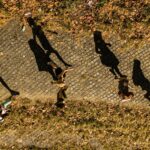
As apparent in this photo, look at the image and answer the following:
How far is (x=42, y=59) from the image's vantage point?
11.6 m

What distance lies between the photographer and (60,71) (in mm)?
11641

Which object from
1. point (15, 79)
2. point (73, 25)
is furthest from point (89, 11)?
point (15, 79)

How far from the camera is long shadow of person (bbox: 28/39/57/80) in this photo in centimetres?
1145

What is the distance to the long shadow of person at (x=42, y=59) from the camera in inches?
451

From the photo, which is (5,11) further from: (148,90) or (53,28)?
(148,90)

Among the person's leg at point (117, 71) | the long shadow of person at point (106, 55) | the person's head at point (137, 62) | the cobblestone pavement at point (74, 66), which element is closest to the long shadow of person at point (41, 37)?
the cobblestone pavement at point (74, 66)

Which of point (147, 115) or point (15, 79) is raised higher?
point (15, 79)

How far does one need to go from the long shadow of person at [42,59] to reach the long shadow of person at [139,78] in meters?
2.04

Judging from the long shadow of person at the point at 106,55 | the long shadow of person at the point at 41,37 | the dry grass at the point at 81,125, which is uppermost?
the long shadow of person at the point at 41,37

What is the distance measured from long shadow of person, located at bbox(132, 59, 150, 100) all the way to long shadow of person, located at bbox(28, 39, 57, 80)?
6.68 ft

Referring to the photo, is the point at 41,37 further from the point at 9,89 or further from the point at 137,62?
the point at 137,62

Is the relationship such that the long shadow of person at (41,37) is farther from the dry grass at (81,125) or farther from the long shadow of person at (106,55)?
the dry grass at (81,125)

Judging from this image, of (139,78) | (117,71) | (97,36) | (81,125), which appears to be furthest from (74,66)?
(139,78)

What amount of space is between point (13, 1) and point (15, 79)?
78.8 inches
